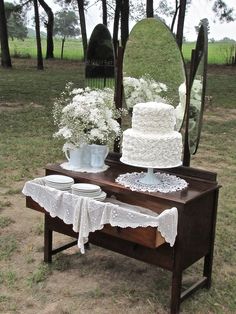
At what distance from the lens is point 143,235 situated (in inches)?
112

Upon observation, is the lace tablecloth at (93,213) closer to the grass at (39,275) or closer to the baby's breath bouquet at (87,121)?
the baby's breath bouquet at (87,121)

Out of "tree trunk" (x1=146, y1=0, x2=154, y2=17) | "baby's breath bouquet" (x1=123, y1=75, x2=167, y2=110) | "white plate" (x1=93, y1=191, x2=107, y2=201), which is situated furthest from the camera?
"tree trunk" (x1=146, y1=0, x2=154, y2=17)

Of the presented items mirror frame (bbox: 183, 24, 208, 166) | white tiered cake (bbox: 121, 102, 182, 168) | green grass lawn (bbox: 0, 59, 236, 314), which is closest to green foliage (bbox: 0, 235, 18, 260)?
green grass lawn (bbox: 0, 59, 236, 314)

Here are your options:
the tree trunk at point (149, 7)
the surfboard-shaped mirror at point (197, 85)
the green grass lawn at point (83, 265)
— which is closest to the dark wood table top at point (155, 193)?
the surfboard-shaped mirror at point (197, 85)

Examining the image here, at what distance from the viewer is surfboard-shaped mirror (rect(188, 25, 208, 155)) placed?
332cm

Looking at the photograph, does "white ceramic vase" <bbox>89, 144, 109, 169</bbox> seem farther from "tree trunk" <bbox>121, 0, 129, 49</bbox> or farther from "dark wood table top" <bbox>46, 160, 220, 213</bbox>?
"tree trunk" <bbox>121, 0, 129, 49</bbox>

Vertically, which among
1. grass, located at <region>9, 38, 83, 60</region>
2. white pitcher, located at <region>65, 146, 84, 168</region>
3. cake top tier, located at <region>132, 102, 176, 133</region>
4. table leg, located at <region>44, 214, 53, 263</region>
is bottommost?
grass, located at <region>9, 38, 83, 60</region>

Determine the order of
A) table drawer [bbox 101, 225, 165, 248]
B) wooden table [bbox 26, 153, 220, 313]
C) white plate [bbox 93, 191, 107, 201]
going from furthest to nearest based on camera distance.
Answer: white plate [bbox 93, 191, 107, 201] → wooden table [bbox 26, 153, 220, 313] → table drawer [bbox 101, 225, 165, 248]

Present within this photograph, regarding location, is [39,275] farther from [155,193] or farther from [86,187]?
[155,193]

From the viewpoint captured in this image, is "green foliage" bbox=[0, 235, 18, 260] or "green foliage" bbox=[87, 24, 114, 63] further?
"green foliage" bbox=[87, 24, 114, 63]

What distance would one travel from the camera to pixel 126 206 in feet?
10.4

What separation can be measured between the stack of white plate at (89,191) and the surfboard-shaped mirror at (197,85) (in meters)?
0.83

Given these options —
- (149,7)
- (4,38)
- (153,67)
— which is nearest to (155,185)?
(153,67)

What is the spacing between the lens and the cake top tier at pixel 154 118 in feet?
9.83
